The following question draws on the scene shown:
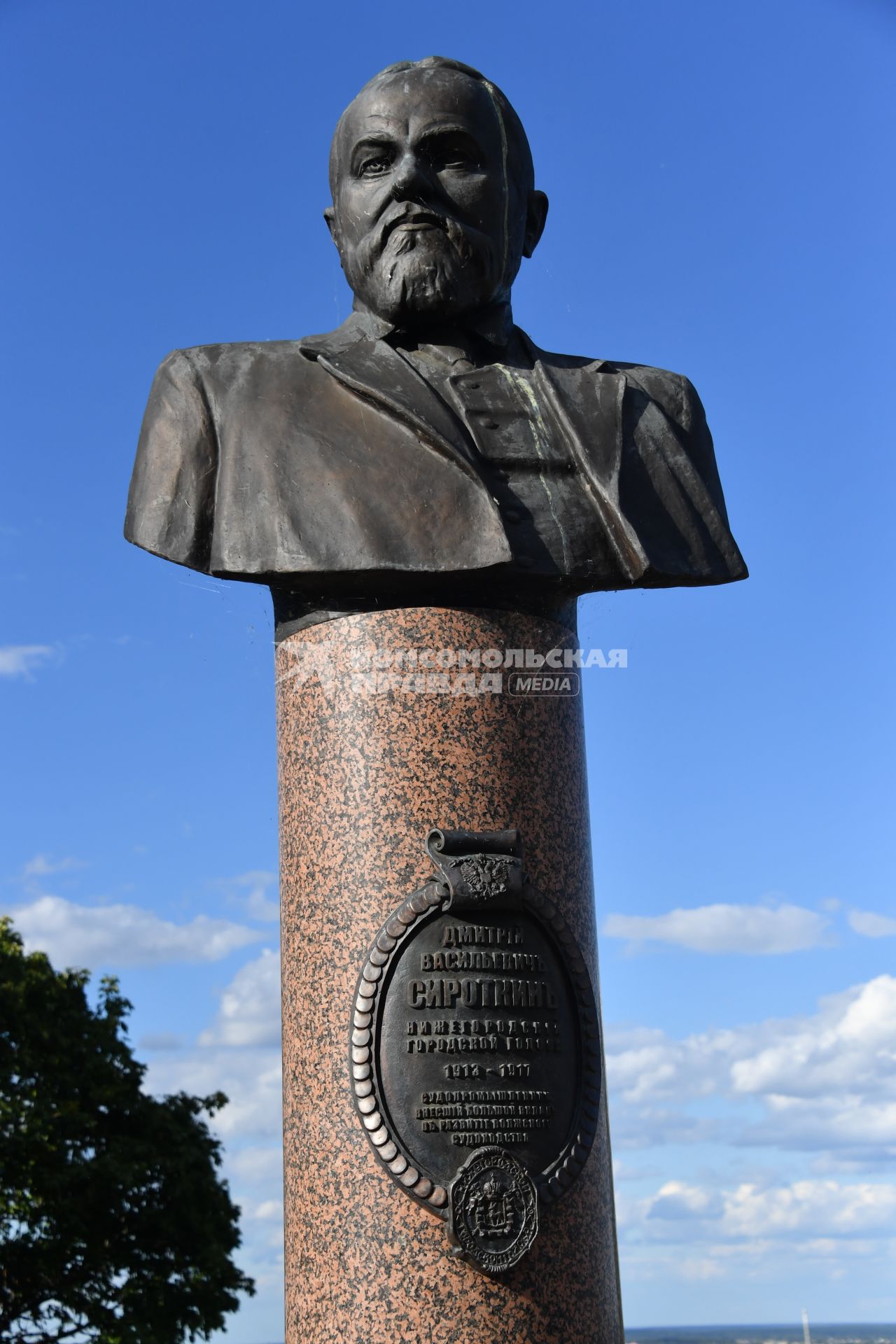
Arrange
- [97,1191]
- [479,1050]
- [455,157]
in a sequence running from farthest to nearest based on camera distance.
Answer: [97,1191], [455,157], [479,1050]

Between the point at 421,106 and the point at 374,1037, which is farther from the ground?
the point at 421,106

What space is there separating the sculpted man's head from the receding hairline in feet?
0.03

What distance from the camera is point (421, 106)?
6652 millimetres

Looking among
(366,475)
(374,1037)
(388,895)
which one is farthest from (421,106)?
(374,1037)

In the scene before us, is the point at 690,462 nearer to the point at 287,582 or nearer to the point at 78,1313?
the point at 287,582

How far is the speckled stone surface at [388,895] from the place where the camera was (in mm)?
5211

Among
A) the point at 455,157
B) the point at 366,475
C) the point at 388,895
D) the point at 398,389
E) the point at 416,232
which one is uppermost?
the point at 455,157

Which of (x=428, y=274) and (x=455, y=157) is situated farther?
(x=455, y=157)

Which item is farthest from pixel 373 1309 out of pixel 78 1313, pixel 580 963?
pixel 78 1313

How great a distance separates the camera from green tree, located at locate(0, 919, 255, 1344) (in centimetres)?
2081

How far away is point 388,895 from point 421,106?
328cm

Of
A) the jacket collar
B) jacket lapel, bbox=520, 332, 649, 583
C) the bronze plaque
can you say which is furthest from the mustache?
the bronze plaque

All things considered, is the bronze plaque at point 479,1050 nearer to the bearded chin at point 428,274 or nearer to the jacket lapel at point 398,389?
the jacket lapel at point 398,389

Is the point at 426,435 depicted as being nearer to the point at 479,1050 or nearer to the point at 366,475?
the point at 366,475
